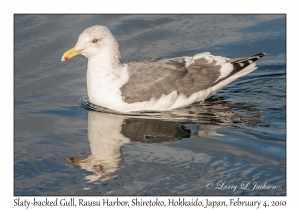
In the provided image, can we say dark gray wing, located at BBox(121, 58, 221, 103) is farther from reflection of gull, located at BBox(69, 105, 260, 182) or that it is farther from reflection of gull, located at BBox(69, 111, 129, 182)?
reflection of gull, located at BBox(69, 111, 129, 182)

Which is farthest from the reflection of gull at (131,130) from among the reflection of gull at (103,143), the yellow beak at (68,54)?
the yellow beak at (68,54)

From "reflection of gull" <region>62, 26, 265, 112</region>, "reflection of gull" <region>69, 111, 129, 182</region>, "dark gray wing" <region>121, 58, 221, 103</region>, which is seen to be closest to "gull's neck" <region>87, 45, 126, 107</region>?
"reflection of gull" <region>62, 26, 265, 112</region>

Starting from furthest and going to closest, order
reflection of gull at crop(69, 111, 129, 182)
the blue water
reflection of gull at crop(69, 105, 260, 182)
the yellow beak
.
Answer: the yellow beak → reflection of gull at crop(69, 105, 260, 182) → reflection of gull at crop(69, 111, 129, 182) → the blue water

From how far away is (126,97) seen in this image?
981 centimetres

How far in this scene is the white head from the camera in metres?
9.90

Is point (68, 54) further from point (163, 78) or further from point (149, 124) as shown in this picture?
point (149, 124)

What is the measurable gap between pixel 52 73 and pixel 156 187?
4.91 meters

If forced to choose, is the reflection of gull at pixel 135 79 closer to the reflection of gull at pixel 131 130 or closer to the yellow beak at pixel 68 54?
the yellow beak at pixel 68 54

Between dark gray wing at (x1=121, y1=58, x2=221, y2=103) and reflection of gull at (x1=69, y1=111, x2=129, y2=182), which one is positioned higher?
dark gray wing at (x1=121, y1=58, x2=221, y2=103)

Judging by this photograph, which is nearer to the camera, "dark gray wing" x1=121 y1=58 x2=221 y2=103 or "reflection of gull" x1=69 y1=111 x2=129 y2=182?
"reflection of gull" x1=69 y1=111 x2=129 y2=182

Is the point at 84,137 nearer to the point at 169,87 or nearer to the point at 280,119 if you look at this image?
the point at 169,87

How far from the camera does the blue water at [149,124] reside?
762 centimetres

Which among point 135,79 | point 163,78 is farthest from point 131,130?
point 163,78
